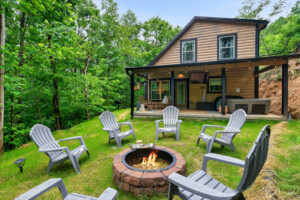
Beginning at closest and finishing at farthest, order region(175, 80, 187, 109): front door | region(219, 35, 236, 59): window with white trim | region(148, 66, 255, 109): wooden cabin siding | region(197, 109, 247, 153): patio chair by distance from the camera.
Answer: region(197, 109, 247, 153): patio chair, region(148, 66, 255, 109): wooden cabin siding, region(219, 35, 236, 59): window with white trim, region(175, 80, 187, 109): front door

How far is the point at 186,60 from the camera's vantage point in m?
9.54

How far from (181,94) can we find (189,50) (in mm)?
3199

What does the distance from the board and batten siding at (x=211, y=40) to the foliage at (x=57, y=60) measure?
4912mm

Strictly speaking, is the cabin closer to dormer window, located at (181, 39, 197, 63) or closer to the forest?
dormer window, located at (181, 39, 197, 63)

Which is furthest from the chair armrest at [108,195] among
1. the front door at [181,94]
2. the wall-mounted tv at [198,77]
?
the front door at [181,94]

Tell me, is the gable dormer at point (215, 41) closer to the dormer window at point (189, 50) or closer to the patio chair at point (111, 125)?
the dormer window at point (189, 50)

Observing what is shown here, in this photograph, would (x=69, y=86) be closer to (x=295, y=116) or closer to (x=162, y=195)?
(x=162, y=195)

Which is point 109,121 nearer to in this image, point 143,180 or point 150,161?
point 150,161

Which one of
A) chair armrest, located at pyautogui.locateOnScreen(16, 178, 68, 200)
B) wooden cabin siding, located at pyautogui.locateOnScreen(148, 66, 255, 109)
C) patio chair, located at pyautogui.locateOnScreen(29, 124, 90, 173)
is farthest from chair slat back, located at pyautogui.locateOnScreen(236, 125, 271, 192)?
wooden cabin siding, located at pyautogui.locateOnScreen(148, 66, 255, 109)

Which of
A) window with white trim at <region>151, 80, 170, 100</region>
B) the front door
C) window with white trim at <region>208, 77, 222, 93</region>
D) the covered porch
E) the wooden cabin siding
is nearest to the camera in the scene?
the covered porch

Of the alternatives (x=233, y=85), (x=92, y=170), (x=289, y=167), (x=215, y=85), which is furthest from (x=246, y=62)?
(x=92, y=170)

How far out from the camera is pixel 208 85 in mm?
9211

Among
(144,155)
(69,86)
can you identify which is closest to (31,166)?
(144,155)

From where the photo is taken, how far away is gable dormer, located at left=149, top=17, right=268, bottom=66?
8.01 m
